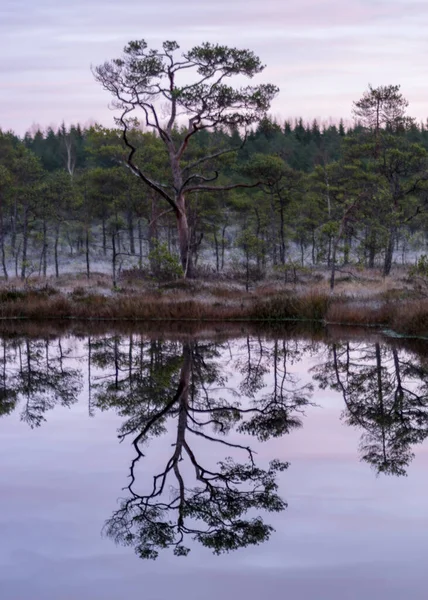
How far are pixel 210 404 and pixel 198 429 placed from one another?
66.3 inches

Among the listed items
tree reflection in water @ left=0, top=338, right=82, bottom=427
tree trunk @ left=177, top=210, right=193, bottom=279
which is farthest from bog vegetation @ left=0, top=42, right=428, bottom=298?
tree reflection in water @ left=0, top=338, right=82, bottom=427

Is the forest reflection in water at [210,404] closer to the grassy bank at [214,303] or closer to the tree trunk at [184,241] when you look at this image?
the grassy bank at [214,303]

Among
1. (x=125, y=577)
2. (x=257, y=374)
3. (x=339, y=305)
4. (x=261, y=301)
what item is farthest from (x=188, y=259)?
(x=125, y=577)

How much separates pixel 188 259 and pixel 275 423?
74.2 feet

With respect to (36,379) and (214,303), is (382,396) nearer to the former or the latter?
(36,379)

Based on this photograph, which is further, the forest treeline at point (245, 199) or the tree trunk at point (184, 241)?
the forest treeline at point (245, 199)

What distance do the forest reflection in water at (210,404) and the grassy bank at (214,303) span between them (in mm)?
4165

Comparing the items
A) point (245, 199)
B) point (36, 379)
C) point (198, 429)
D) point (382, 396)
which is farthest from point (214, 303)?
point (245, 199)

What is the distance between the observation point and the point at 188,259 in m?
33.0

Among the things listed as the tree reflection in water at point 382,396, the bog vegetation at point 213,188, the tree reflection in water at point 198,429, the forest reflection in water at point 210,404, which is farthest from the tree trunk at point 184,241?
the tree reflection in water at point 382,396

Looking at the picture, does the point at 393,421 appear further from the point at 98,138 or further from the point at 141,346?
the point at 98,138

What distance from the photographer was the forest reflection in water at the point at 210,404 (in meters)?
7.05

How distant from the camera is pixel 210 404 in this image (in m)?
12.1

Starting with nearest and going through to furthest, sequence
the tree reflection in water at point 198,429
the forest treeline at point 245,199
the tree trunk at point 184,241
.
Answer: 1. the tree reflection in water at point 198,429
2. the tree trunk at point 184,241
3. the forest treeline at point 245,199
